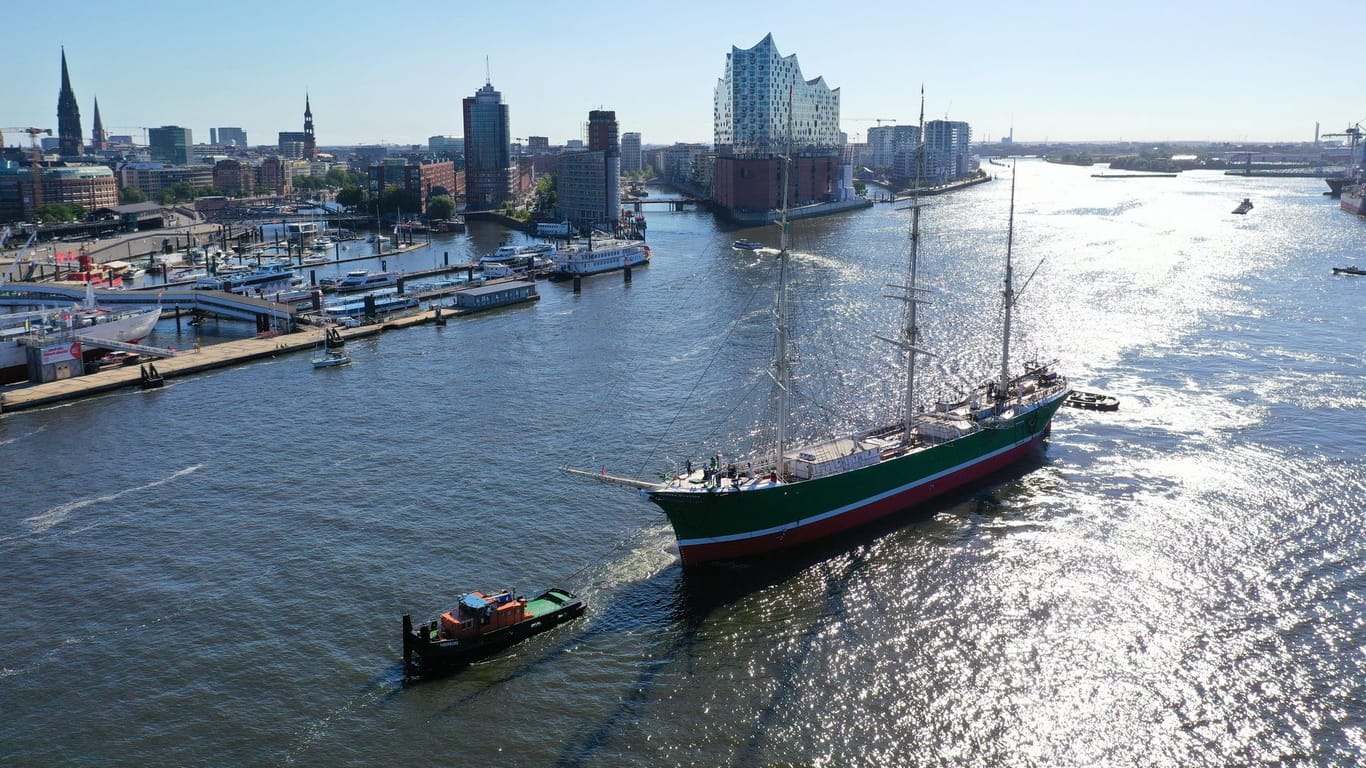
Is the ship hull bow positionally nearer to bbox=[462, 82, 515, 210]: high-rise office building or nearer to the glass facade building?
bbox=[462, 82, 515, 210]: high-rise office building

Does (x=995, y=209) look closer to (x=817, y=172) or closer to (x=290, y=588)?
(x=817, y=172)

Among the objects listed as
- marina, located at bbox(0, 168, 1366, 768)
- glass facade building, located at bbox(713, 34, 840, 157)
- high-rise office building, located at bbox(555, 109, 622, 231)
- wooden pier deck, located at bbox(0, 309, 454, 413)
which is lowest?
marina, located at bbox(0, 168, 1366, 768)

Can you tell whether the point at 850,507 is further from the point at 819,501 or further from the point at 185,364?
the point at 185,364

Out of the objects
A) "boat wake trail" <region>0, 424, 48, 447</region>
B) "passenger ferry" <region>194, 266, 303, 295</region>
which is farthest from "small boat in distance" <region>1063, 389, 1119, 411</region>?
"passenger ferry" <region>194, 266, 303, 295</region>

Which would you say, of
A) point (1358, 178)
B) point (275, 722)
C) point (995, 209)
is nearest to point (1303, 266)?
point (995, 209)

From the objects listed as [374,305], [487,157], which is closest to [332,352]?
[374,305]

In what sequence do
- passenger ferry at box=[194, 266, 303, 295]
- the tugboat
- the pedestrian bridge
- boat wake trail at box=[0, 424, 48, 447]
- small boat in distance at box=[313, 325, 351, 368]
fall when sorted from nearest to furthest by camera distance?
1. the tugboat
2. boat wake trail at box=[0, 424, 48, 447]
3. small boat in distance at box=[313, 325, 351, 368]
4. the pedestrian bridge
5. passenger ferry at box=[194, 266, 303, 295]
